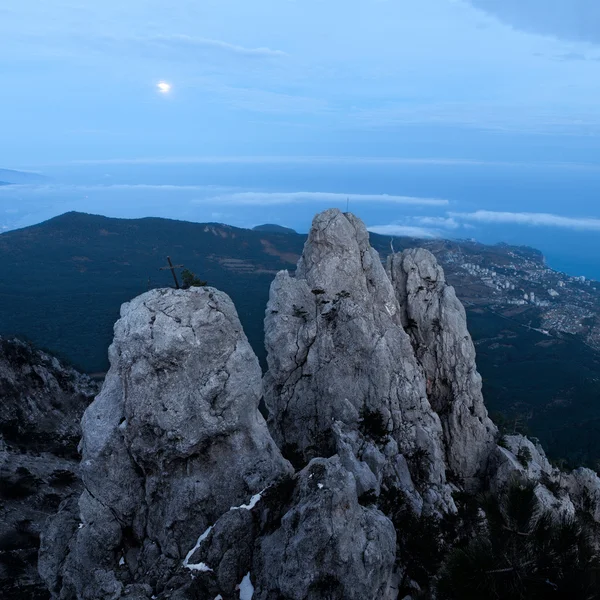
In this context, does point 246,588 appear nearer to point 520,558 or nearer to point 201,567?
point 201,567

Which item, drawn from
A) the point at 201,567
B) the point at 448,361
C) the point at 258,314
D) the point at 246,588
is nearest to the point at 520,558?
the point at 246,588

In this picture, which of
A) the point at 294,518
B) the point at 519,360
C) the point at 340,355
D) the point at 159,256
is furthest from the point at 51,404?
the point at 159,256

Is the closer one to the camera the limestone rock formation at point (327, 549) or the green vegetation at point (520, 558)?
the green vegetation at point (520, 558)

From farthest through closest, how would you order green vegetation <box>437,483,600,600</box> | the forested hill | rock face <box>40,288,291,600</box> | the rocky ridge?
the forested hill, rock face <box>40,288,291,600</box>, the rocky ridge, green vegetation <box>437,483,600,600</box>

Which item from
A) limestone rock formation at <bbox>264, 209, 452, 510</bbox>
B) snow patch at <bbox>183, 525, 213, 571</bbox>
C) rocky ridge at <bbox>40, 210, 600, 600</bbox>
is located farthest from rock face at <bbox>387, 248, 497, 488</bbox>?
snow patch at <bbox>183, 525, 213, 571</bbox>

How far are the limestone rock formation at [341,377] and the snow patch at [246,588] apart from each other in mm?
9334

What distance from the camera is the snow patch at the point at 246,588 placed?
64.5 ft

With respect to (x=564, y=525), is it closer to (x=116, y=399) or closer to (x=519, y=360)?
(x=116, y=399)

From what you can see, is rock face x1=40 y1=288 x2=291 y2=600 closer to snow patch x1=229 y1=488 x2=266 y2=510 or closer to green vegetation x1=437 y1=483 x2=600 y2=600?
snow patch x1=229 y1=488 x2=266 y2=510

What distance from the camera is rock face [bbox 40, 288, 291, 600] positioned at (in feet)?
71.4

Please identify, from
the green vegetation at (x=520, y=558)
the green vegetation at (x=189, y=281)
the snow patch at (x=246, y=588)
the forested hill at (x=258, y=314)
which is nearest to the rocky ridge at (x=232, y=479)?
the snow patch at (x=246, y=588)

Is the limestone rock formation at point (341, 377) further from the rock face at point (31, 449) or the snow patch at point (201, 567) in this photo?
the rock face at point (31, 449)

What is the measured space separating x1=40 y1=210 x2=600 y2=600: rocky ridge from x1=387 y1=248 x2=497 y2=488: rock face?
4267 millimetres

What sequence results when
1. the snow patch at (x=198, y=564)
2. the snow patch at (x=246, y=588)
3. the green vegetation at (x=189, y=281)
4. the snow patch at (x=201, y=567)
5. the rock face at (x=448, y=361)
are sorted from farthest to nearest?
the rock face at (x=448, y=361)
the green vegetation at (x=189, y=281)
the snow patch at (x=198, y=564)
the snow patch at (x=201, y=567)
the snow patch at (x=246, y=588)
